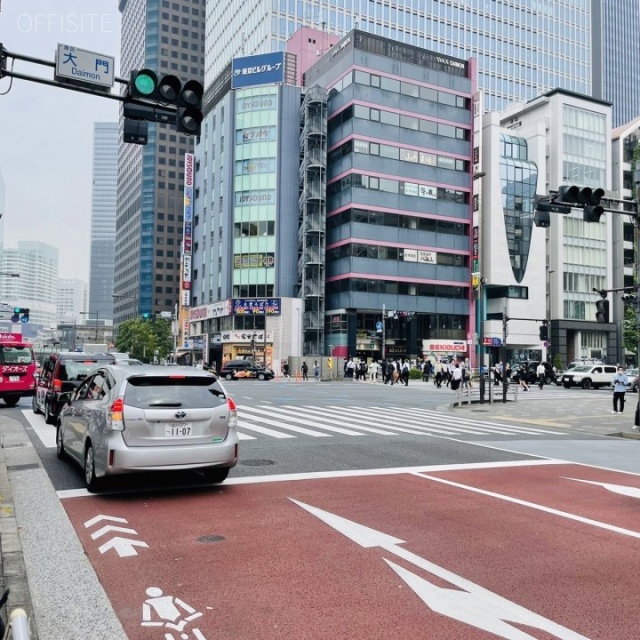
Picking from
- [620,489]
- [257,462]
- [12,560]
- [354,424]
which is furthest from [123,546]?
[354,424]

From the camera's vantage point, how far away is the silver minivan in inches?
302

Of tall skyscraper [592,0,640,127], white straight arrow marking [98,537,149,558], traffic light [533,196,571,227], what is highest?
tall skyscraper [592,0,640,127]

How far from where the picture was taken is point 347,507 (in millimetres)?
7355

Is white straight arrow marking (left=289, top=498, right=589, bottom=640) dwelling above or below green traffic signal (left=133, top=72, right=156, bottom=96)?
below

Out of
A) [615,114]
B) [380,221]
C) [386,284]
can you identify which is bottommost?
[386,284]

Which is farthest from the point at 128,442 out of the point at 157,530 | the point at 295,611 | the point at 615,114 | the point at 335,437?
the point at 615,114

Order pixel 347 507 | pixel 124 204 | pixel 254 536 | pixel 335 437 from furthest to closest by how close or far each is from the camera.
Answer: pixel 124 204 < pixel 335 437 < pixel 347 507 < pixel 254 536

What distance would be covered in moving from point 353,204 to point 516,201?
2361 centimetres

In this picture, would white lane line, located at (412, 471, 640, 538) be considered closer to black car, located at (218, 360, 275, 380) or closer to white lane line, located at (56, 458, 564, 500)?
white lane line, located at (56, 458, 564, 500)

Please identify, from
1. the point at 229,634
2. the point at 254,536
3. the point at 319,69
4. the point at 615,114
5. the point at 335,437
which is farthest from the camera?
the point at 615,114

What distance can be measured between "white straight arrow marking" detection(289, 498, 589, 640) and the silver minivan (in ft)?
9.74

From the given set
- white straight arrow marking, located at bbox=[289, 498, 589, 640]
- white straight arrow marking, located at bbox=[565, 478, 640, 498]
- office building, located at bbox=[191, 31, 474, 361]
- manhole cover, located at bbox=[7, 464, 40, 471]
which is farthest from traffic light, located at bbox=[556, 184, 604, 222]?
office building, located at bbox=[191, 31, 474, 361]

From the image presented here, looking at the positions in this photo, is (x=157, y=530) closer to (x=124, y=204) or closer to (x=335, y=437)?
(x=335, y=437)

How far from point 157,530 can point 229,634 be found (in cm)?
264
